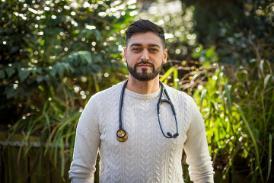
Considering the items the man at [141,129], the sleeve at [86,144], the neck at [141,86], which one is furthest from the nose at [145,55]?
the sleeve at [86,144]

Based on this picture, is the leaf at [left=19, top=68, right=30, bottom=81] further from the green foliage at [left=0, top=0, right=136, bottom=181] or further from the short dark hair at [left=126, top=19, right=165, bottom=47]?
the short dark hair at [left=126, top=19, right=165, bottom=47]

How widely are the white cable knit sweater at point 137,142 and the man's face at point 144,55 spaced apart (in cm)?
11

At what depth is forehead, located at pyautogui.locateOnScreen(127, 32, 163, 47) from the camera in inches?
96.7

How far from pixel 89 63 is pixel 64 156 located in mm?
773

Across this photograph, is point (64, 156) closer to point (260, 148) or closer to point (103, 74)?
point (103, 74)

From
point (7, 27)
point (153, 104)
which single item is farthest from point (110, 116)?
point (7, 27)

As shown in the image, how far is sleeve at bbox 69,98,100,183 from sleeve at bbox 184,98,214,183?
44 cm

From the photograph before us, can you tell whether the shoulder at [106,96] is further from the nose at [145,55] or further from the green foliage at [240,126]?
the green foliage at [240,126]

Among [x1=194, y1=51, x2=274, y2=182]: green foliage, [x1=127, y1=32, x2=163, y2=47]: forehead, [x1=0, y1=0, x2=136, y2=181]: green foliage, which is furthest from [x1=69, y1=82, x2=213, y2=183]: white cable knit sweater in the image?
[x1=0, y1=0, x2=136, y2=181]: green foliage

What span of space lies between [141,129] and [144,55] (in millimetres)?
336

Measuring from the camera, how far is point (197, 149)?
8.35 feet

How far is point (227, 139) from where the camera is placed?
3654 millimetres

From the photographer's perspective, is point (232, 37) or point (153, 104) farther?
point (232, 37)

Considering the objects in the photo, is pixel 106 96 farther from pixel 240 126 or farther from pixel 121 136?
pixel 240 126
